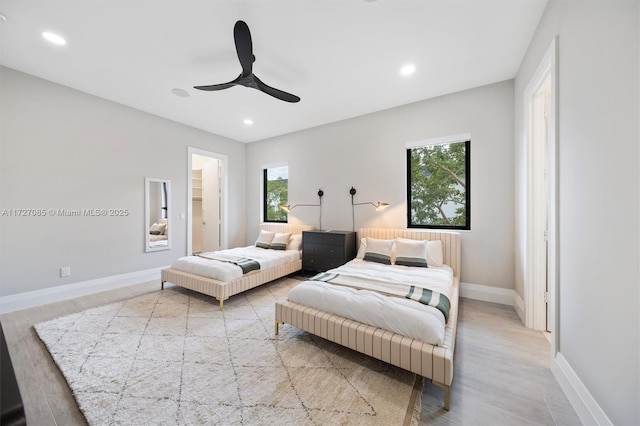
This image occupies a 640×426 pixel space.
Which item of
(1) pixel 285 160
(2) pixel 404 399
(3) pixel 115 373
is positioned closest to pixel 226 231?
(1) pixel 285 160

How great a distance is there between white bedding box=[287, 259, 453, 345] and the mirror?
11.3ft

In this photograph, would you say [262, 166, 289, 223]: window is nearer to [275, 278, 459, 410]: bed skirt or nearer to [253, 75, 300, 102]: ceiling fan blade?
[253, 75, 300, 102]: ceiling fan blade

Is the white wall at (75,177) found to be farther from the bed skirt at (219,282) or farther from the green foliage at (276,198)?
the green foliage at (276,198)

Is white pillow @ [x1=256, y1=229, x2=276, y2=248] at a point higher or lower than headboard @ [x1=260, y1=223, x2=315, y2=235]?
lower

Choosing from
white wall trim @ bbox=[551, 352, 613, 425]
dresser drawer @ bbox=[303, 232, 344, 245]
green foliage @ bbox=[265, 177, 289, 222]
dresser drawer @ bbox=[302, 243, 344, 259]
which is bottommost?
white wall trim @ bbox=[551, 352, 613, 425]

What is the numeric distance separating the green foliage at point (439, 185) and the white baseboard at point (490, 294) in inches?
35.4

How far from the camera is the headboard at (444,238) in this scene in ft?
11.0

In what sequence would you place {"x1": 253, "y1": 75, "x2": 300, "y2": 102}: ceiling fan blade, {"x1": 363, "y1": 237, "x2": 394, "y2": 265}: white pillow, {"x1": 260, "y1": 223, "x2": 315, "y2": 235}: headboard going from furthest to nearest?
{"x1": 260, "y1": 223, "x2": 315, "y2": 235}: headboard
{"x1": 363, "y1": 237, "x2": 394, "y2": 265}: white pillow
{"x1": 253, "y1": 75, "x2": 300, "y2": 102}: ceiling fan blade

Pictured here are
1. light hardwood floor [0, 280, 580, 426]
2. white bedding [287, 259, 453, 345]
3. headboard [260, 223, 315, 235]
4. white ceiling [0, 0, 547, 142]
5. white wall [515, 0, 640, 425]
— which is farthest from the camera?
headboard [260, 223, 315, 235]

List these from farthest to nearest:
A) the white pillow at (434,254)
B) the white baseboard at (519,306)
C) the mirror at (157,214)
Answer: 1. the mirror at (157,214)
2. the white pillow at (434,254)
3. the white baseboard at (519,306)

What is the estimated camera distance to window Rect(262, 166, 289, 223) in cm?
557

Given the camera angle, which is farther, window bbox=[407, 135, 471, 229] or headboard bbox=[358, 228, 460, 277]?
window bbox=[407, 135, 471, 229]

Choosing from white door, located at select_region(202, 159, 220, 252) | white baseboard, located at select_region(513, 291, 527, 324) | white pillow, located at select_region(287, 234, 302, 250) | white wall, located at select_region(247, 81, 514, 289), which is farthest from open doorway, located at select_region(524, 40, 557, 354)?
white door, located at select_region(202, 159, 220, 252)

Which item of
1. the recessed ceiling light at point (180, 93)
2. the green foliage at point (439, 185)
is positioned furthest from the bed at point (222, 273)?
the recessed ceiling light at point (180, 93)
